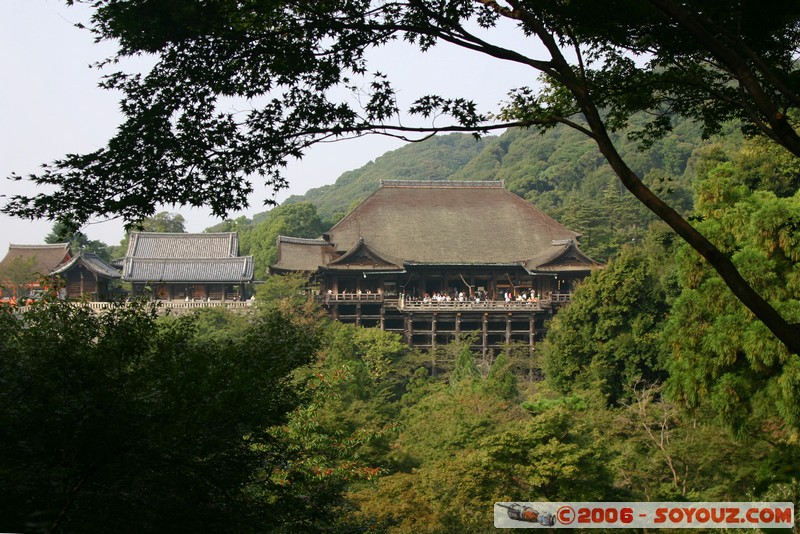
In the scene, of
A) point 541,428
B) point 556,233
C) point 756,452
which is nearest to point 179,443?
point 541,428

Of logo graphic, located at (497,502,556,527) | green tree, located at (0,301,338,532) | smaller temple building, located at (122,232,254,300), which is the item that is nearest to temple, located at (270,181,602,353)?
smaller temple building, located at (122,232,254,300)

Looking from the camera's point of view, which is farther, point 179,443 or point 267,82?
point 267,82

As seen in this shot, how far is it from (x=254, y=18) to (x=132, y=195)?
139 centimetres

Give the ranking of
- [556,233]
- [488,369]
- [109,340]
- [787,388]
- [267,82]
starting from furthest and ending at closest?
[556,233], [488,369], [787,388], [109,340], [267,82]

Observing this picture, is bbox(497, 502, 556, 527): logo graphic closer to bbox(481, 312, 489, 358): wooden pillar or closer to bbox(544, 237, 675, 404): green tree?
bbox(544, 237, 675, 404): green tree

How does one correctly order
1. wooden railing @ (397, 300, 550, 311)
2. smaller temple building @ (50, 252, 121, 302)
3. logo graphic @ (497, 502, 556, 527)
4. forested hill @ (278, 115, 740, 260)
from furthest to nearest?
forested hill @ (278, 115, 740, 260), smaller temple building @ (50, 252, 121, 302), wooden railing @ (397, 300, 550, 311), logo graphic @ (497, 502, 556, 527)

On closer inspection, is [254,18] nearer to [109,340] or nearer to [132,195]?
[132,195]

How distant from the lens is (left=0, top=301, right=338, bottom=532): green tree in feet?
18.1

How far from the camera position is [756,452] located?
49.8ft

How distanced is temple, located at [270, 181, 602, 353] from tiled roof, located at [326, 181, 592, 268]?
0.04 metres

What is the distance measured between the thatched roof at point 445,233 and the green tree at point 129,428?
26.5m

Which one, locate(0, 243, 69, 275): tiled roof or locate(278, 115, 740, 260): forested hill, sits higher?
locate(278, 115, 740, 260): forested hill

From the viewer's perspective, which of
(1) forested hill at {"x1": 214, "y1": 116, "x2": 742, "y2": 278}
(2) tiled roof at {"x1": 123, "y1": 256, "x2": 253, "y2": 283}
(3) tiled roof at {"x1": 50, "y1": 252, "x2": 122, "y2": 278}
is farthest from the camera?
(1) forested hill at {"x1": 214, "y1": 116, "x2": 742, "y2": 278}

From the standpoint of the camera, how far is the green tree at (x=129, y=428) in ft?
18.1
